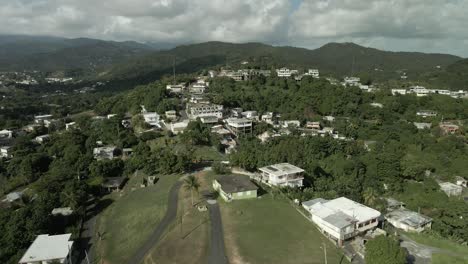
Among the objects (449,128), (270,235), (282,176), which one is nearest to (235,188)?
(282,176)

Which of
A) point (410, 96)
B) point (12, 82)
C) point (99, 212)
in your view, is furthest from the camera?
point (12, 82)

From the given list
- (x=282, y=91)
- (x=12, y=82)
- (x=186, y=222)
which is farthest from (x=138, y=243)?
(x=12, y=82)

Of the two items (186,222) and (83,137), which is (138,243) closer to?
(186,222)

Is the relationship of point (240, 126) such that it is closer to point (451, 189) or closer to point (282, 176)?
point (282, 176)

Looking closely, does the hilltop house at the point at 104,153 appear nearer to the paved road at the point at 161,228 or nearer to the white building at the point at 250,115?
the paved road at the point at 161,228

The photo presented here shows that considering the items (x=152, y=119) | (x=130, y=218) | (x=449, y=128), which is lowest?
(x=130, y=218)

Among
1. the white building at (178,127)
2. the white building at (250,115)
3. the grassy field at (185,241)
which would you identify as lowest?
the grassy field at (185,241)

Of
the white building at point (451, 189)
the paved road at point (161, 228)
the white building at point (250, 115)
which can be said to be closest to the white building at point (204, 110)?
the white building at point (250, 115)
